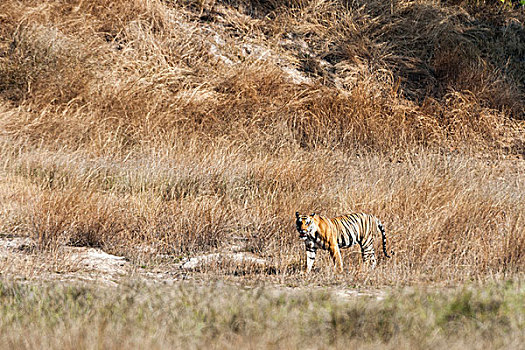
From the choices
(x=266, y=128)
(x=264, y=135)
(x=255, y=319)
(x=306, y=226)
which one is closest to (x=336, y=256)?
(x=306, y=226)

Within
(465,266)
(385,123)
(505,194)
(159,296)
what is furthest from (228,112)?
(159,296)

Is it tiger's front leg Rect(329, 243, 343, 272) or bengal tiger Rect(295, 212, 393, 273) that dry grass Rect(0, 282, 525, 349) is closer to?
bengal tiger Rect(295, 212, 393, 273)

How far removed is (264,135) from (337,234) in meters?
6.38

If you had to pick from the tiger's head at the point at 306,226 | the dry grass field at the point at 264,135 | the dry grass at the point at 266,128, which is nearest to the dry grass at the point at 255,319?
the dry grass field at the point at 264,135

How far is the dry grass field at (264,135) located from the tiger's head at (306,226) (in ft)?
1.22

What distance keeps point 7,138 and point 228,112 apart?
395cm

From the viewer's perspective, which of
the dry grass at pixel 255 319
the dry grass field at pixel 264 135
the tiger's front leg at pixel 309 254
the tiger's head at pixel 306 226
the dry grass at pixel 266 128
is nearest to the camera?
the dry grass at pixel 255 319

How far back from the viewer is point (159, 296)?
11.2 ft

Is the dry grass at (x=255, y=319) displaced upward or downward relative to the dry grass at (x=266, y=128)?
downward

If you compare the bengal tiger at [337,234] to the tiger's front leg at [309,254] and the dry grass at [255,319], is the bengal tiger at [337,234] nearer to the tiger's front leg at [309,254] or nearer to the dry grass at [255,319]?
the tiger's front leg at [309,254]

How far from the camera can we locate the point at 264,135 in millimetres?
10977

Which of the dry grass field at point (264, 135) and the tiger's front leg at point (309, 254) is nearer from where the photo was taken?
the tiger's front leg at point (309, 254)

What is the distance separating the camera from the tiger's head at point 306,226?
171 inches

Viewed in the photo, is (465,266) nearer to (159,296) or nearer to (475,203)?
(475,203)
